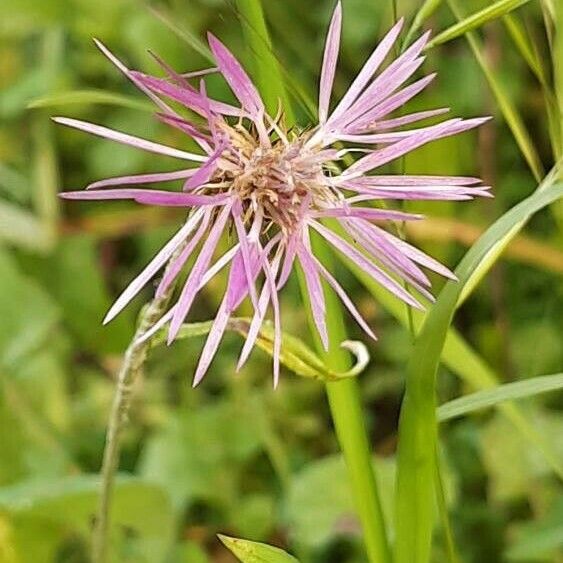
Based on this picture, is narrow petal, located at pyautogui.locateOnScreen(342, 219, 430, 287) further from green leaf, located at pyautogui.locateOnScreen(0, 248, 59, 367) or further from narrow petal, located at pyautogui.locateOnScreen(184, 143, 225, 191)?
green leaf, located at pyautogui.locateOnScreen(0, 248, 59, 367)

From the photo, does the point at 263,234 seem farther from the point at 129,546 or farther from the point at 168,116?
the point at 129,546

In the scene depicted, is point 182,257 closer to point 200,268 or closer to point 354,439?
point 200,268

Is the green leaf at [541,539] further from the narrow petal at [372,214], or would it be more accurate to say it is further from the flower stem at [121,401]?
→ the narrow petal at [372,214]

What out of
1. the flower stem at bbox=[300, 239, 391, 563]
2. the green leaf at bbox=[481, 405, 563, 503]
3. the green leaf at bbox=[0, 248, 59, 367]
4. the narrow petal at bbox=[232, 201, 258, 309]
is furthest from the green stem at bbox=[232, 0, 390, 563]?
the green leaf at bbox=[0, 248, 59, 367]

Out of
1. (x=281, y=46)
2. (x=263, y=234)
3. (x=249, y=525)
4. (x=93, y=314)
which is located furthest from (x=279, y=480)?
(x=263, y=234)

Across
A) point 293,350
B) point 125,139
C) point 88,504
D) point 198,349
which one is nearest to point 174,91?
point 125,139

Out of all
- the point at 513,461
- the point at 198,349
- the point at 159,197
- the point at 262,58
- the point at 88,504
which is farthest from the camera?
the point at 198,349

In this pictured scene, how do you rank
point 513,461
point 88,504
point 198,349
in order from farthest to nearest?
point 198,349
point 513,461
point 88,504
